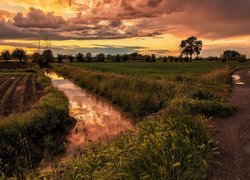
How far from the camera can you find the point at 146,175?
6613 mm

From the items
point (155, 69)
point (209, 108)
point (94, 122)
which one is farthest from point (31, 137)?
point (155, 69)

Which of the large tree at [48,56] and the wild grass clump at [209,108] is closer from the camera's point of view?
the wild grass clump at [209,108]

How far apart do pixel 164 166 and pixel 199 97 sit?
1150cm

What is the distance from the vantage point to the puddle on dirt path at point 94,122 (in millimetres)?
16188

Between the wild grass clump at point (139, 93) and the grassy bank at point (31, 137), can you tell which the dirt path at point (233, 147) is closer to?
the grassy bank at point (31, 137)

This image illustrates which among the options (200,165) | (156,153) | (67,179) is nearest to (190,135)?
(200,165)

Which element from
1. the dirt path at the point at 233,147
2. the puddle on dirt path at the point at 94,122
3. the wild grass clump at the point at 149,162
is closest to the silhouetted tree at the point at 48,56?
the puddle on dirt path at the point at 94,122

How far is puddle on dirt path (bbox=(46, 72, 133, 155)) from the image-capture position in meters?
16.2

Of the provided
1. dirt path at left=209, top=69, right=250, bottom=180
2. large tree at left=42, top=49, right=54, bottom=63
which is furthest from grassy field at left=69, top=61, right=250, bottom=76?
large tree at left=42, top=49, right=54, bottom=63

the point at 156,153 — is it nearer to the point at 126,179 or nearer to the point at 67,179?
the point at 126,179

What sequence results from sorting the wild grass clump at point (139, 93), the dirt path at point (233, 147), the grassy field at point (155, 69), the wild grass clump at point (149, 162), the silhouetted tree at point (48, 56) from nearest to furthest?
the wild grass clump at point (149, 162)
the dirt path at point (233, 147)
the wild grass clump at point (139, 93)
the grassy field at point (155, 69)
the silhouetted tree at point (48, 56)

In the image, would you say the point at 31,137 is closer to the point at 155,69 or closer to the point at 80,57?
the point at 155,69

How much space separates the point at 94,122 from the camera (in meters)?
20.5

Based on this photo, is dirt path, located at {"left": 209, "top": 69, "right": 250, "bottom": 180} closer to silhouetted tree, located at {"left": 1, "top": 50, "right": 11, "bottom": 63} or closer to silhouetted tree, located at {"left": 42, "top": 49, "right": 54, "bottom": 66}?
silhouetted tree, located at {"left": 42, "top": 49, "right": 54, "bottom": 66}
